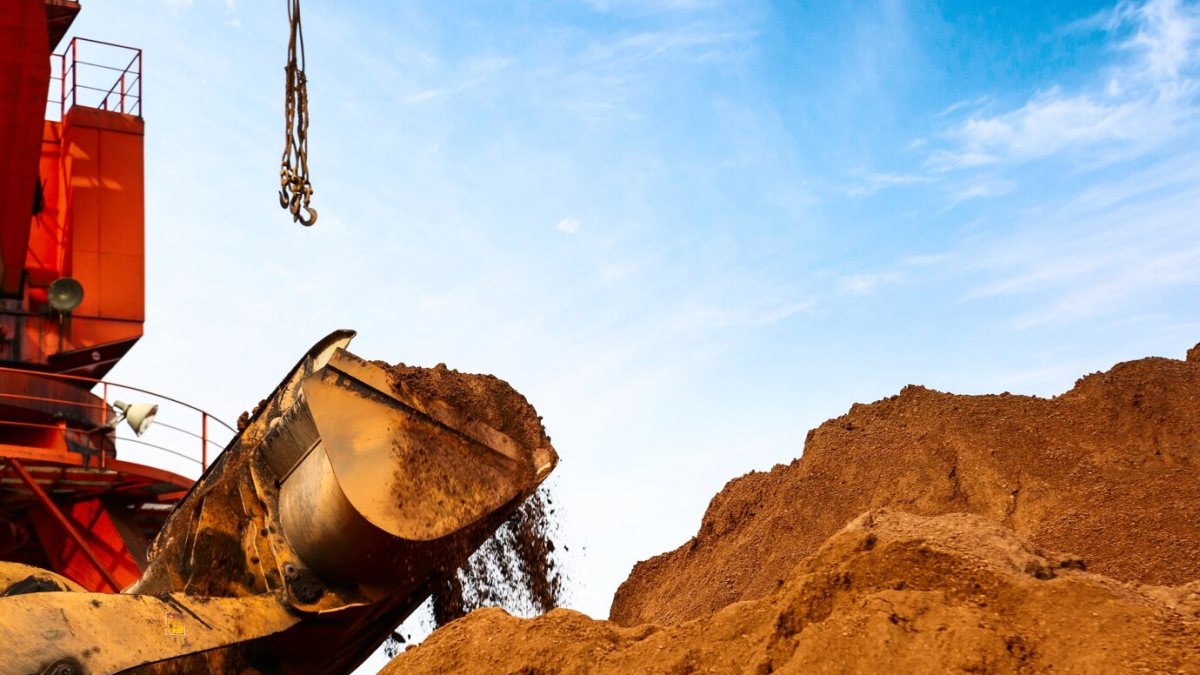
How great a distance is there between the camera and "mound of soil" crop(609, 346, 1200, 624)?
7.49 meters

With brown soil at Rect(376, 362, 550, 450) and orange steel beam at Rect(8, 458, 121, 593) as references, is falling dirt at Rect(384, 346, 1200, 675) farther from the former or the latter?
orange steel beam at Rect(8, 458, 121, 593)

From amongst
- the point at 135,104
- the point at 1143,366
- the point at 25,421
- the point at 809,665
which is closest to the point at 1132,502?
the point at 1143,366

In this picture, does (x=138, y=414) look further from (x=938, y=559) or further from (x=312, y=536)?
(x=938, y=559)

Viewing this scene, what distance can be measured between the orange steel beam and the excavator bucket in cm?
427

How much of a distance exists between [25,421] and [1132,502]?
384 inches

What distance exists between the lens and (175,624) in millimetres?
5809

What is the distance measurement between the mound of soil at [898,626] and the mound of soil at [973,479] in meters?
2.15

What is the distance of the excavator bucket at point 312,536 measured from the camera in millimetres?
5684

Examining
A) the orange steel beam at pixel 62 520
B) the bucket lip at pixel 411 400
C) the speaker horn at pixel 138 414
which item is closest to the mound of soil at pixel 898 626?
the bucket lip at pixel 411 400

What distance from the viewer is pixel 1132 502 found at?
736 centimetres

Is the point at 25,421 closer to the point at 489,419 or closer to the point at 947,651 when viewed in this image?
the point at 489,419

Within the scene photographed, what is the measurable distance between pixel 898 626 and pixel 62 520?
852 cm

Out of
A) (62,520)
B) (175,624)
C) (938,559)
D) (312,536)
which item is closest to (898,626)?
(938,559)

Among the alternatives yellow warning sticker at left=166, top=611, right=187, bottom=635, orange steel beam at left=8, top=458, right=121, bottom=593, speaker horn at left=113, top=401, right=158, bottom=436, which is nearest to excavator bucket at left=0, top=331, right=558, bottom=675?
yellow warning sticker at left=166, top=611, right=187, bottom=635
